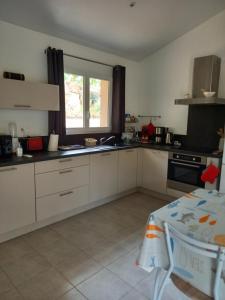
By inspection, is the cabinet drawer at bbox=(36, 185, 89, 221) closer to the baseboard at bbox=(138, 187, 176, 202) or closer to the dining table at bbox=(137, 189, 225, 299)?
the baseboard at bbox=(138, 187, 176, 202)

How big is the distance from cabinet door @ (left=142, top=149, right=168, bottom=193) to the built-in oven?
0.09m

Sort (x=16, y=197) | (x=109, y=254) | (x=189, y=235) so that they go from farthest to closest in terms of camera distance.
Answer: (x=16, y=197), (x=109, y=254), (x=189, y=235)

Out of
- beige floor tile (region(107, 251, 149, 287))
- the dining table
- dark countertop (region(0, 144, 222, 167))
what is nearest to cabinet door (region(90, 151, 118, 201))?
dark countertop (region(0, 144, 222, 167))

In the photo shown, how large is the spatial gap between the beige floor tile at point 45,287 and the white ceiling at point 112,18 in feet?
8.79

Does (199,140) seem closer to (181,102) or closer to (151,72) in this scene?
(181,102)

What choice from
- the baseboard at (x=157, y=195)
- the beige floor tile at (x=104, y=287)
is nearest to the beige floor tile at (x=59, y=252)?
the beige floor tile at (x=104, y=287)

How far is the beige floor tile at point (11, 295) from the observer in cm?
159

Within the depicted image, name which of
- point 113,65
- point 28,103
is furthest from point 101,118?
point 28,103

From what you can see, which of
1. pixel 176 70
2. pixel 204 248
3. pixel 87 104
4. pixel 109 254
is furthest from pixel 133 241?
pixel 176 70

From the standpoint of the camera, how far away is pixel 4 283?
1727 millimetres

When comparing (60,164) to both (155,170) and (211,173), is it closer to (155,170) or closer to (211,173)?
(155,170)

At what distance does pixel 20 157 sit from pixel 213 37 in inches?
126

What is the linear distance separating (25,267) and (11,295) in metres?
0.30

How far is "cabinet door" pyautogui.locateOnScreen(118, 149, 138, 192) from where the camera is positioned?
3404 mm
